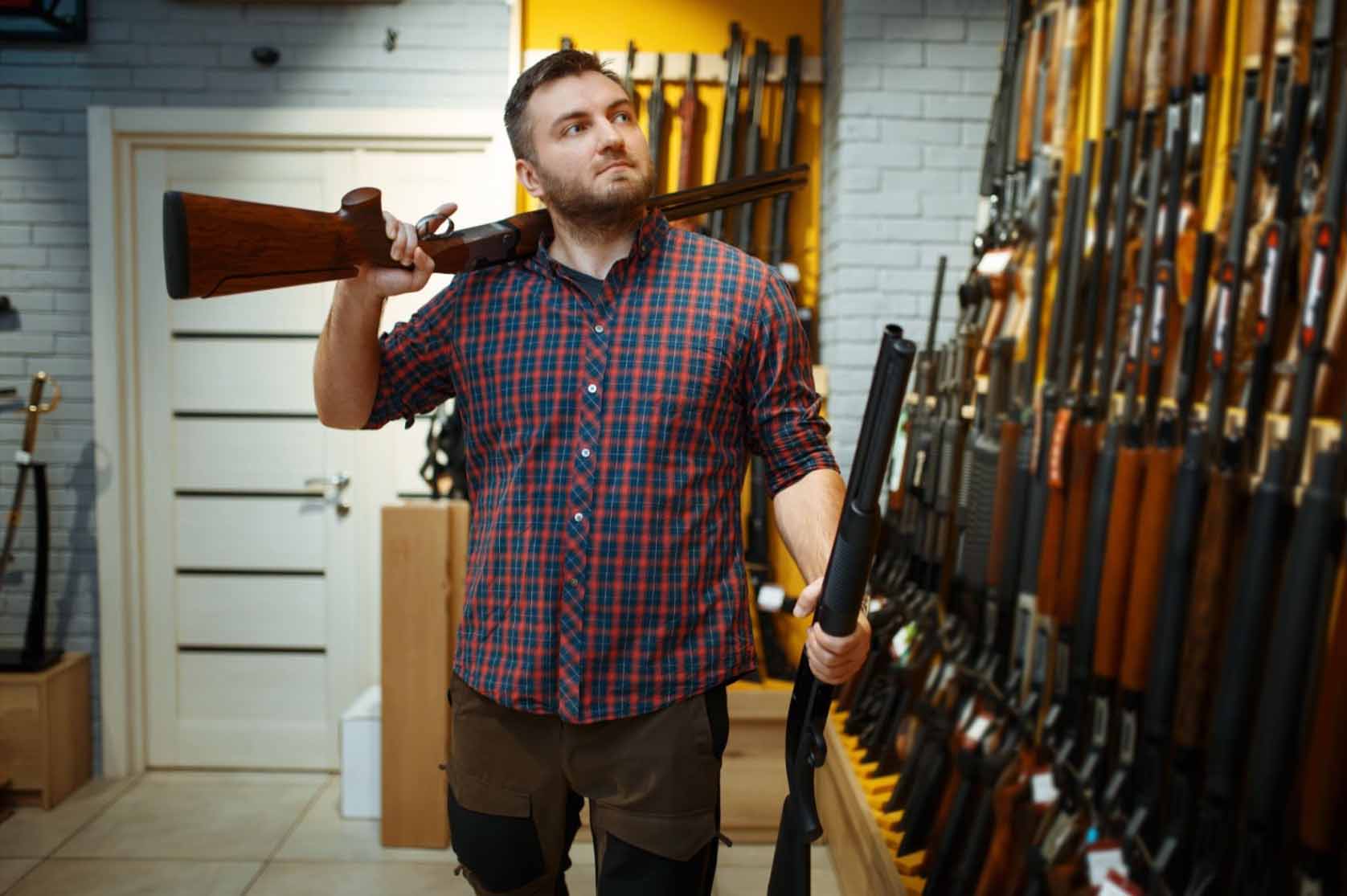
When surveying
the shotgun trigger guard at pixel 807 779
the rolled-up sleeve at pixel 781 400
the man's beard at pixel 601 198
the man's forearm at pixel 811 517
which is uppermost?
the man's beard at pixel 601 198

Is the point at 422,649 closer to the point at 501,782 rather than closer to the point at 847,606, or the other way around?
the point at 501,782

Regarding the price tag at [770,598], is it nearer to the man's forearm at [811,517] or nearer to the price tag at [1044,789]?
the price tag at [1044,789]

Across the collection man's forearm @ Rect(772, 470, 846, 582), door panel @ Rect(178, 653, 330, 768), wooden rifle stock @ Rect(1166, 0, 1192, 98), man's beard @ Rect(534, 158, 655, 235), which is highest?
wooden rifle stock @ Rect(1166, 0, 1192, 98)

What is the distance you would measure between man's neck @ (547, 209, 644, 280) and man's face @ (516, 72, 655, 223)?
21mm

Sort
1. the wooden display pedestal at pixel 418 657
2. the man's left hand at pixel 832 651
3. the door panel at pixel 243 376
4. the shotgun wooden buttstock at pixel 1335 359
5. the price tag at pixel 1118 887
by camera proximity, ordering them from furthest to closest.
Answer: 1. the door panel at pixel 243 376
2. the wooden display pedestal at pixel 418 657
3. the price tag at pixel 1118 887
4. the shotgun wooden buttstock at pixel 1335 359
5. the man's left hand at pixel 832 651

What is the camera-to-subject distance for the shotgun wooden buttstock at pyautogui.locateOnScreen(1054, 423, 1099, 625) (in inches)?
→ 82.5

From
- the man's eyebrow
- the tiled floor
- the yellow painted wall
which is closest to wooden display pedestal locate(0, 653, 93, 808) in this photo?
the tiled floor

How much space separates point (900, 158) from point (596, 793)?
2.43m

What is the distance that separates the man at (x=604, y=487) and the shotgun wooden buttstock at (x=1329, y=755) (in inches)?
25.0

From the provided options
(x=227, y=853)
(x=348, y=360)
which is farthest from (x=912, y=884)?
(x=227, y=853)

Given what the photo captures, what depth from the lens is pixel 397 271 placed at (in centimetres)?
151

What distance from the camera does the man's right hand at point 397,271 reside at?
1491mm

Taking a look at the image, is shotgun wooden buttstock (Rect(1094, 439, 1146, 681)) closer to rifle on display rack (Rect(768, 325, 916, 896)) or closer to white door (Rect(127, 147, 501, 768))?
rifle on display rack (Rect(768, 325, 916, 896))

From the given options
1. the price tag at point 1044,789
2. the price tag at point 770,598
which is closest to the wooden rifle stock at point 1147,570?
the price tag at point 1044,789
